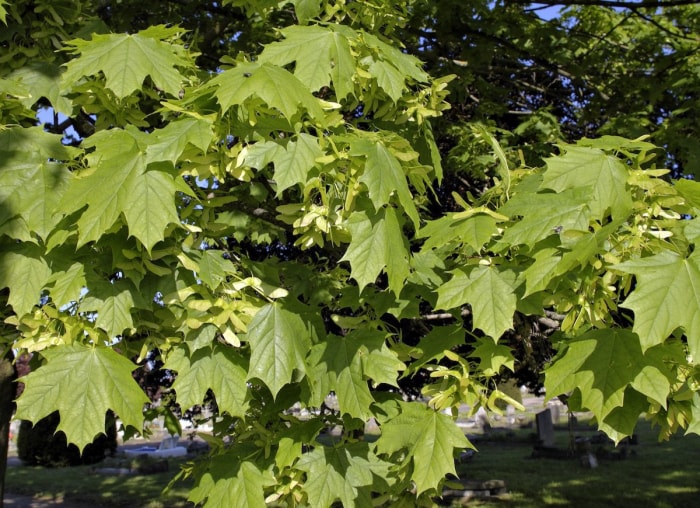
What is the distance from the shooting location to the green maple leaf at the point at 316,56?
2465mm

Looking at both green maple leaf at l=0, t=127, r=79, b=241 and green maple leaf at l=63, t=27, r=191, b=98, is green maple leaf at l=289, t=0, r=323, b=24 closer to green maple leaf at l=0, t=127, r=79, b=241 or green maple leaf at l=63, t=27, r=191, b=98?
green maple leaf at l=63, t=27, r=191, b=98

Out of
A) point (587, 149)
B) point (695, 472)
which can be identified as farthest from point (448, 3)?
point (695, 472)

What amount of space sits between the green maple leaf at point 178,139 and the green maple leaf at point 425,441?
127 centimetres

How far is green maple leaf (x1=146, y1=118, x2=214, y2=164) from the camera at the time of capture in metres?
2.18

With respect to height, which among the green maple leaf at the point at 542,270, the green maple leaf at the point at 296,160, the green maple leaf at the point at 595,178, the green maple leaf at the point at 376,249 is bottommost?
the green maple leaf at the point at 542,270

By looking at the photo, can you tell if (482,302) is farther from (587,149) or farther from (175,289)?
(175,289)

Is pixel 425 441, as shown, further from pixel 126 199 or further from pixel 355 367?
pixel 126 199

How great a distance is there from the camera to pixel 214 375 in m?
2.38

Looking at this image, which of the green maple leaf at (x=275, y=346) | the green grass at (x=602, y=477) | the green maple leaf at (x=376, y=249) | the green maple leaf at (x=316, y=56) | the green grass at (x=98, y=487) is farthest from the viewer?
the green grass at (x=98, y=487)

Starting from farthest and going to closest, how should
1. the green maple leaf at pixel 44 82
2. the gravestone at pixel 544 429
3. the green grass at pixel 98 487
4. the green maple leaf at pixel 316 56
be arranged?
the gravestone at pixel 544 429
the green grass at pixel 98 487
the green maple leaf at pixel 44 82
the green maple leaf at pixel 316 56

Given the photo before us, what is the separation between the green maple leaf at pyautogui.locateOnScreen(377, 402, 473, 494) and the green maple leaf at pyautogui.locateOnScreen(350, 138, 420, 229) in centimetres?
77

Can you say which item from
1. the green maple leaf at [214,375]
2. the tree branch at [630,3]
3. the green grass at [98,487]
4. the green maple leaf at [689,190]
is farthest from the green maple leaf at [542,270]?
the green grass at [98,487]

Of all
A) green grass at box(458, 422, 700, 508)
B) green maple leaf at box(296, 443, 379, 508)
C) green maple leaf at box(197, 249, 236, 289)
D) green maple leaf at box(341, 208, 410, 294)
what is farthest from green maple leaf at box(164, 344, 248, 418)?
green grass at box(458, 422, 700, 508)

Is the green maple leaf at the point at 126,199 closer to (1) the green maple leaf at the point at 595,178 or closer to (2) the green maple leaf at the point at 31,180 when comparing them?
(2) the green maple leaf at the point at 31,180
